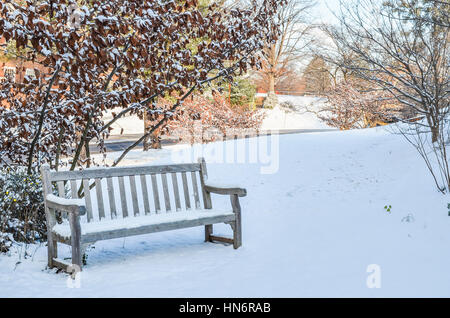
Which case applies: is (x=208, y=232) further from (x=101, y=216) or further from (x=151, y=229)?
(x=101, y=216)

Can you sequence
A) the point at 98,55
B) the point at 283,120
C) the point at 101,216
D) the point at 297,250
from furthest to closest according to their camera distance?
the point at 283,120, the point at 297,250, the point at 101,216, the point at 98,55

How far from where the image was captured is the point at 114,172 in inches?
200

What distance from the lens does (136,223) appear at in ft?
15.5

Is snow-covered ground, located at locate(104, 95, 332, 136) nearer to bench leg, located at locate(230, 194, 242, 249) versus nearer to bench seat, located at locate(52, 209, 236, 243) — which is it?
bench leg, located at locate(230, 194, 242, 249)

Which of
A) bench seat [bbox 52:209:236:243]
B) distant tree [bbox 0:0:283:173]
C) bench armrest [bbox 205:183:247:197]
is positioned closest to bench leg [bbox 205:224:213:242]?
bench seat [bbox 52:209:236:243]

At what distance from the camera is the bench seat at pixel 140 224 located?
4387 millimetres

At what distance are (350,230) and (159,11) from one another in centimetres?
337

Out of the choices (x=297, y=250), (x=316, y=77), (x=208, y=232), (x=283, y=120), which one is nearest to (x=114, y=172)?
(x=208, y=232)

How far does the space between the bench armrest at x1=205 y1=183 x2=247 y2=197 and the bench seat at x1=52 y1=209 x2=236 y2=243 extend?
23 centimetres

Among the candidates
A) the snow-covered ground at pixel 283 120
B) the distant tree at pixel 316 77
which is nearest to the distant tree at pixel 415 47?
the snow-covered ground at pixel 283 120

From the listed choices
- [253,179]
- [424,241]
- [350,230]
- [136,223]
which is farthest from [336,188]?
[136,223]

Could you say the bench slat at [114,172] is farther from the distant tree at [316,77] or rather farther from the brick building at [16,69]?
the distant tree at [316,77]

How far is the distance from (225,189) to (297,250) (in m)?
1.01

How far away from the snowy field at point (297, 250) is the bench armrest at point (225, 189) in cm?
61
